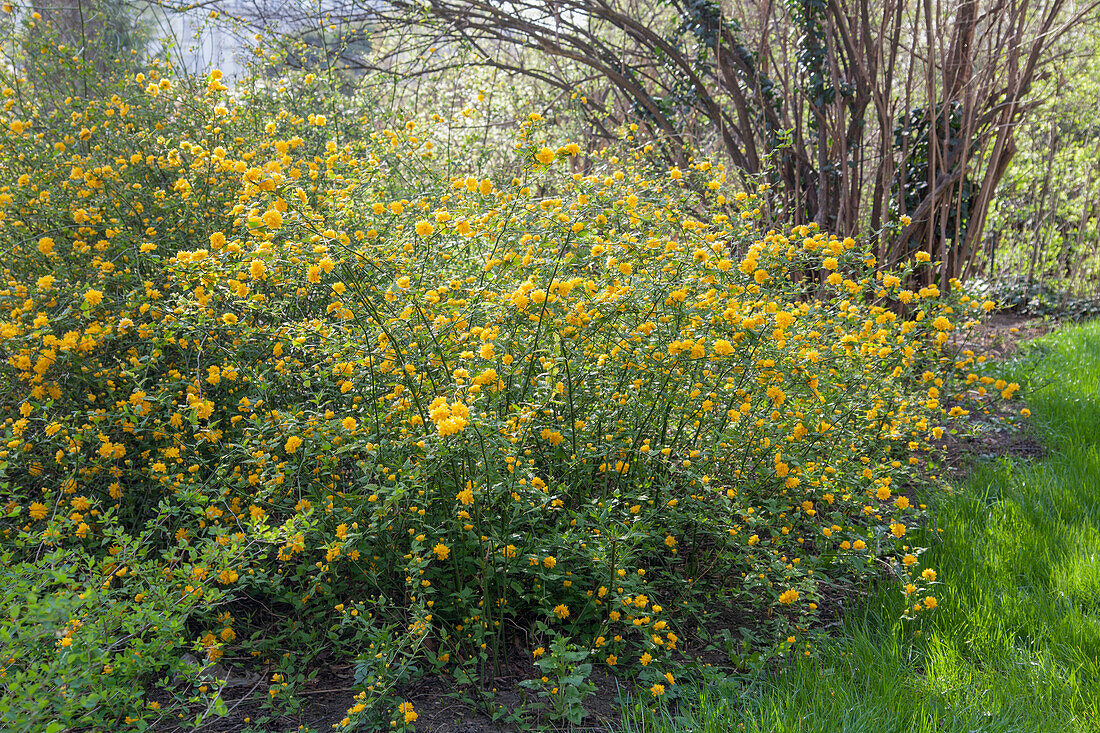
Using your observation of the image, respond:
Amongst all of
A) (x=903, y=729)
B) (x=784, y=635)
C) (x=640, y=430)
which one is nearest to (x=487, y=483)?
(x=640, y=430)

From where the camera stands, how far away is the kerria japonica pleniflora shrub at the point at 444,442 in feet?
6.28

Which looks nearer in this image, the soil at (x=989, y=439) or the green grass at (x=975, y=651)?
the green grass at (x=975, y=651)

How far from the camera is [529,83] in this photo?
8781 millimetres

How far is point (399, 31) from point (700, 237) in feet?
16.3

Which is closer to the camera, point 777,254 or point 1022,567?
point 777,254

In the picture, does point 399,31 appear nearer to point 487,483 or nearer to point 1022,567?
point 487,483

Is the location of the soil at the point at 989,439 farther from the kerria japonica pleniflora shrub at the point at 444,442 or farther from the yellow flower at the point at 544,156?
the yellow flower at the point at 544,156

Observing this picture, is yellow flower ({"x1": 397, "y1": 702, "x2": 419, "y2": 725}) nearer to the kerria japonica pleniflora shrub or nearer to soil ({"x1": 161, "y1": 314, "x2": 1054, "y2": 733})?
the kerria japonica pleniflora shrub

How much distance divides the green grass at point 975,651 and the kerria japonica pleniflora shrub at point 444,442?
15cm

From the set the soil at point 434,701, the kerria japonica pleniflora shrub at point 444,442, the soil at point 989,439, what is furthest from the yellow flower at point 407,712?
the soil at point 989,439

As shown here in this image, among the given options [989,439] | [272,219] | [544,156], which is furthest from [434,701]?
[989,439]

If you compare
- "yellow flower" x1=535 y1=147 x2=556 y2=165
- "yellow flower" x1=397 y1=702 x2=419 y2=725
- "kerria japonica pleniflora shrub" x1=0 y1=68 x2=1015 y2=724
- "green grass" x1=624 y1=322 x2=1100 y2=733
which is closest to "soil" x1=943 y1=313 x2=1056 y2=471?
"green grass" x1=624 y1=322 x2=1100 y2=733

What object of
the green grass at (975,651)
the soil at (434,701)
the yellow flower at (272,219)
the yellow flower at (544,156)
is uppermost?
the yellow flower at (544,156)

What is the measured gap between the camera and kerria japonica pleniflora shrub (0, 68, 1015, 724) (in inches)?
75.4
